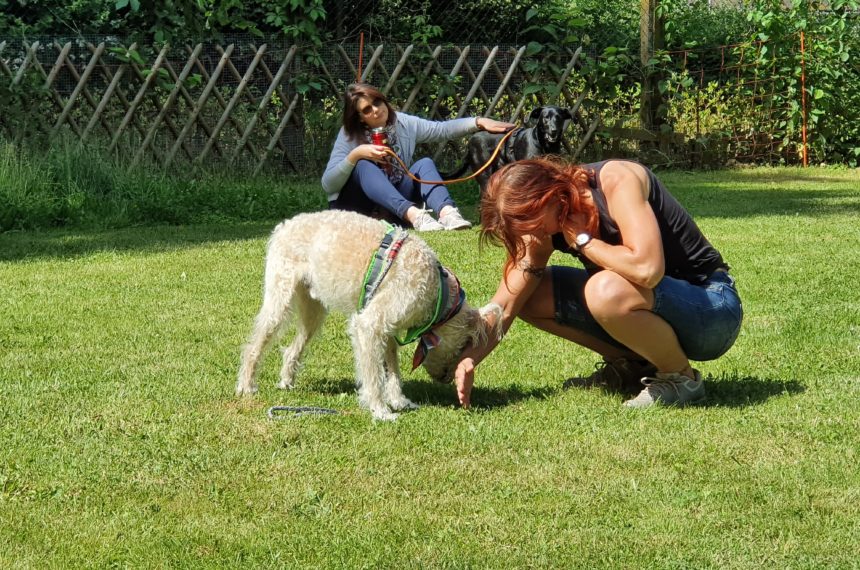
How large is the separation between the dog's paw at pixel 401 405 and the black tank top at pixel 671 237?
886 mm

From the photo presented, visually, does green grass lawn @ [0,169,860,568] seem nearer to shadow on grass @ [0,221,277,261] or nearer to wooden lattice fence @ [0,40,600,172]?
shadow on grass @ [0,221,277,261]

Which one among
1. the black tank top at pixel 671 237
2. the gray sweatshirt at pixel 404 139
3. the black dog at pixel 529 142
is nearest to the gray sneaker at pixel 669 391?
the black tank top at pixel 671 237

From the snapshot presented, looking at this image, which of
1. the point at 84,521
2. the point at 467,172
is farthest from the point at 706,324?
the point at 467,172

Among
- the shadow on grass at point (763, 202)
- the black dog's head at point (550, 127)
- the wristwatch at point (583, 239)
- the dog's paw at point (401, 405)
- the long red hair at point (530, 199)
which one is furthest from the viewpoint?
the black dog's head at point (550, 127)

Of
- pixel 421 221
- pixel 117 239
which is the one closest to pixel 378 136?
pixel 421 221

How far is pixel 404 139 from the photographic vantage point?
8.88 meters

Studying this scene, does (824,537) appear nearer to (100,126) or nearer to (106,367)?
(106,367)

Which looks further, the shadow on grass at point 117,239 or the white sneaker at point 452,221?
the white sneaker at point 452,221

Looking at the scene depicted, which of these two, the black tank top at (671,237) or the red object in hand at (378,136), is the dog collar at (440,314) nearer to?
the black tank top at (671,237)

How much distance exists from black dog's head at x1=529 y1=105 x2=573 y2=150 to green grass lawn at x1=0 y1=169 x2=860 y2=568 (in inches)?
173

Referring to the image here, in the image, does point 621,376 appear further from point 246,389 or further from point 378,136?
point 378,136

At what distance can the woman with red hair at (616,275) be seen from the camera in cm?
416

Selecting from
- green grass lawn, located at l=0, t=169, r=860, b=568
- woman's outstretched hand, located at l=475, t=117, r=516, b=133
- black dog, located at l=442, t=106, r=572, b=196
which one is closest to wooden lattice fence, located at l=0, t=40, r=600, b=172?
black dog, located at l=442, t=106, r=572, b=196

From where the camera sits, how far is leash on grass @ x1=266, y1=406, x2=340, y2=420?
4453 millimetres
